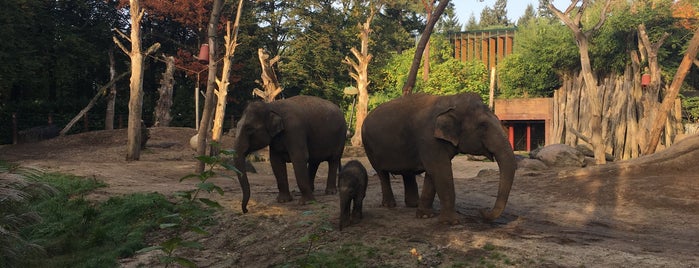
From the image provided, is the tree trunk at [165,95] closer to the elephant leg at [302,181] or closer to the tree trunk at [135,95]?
the tree trunk at [135,95]

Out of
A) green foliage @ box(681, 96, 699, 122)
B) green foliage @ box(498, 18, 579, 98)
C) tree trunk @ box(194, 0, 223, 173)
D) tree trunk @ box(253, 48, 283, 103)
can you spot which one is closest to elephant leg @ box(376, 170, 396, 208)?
tree trunk @ box(194, 0, 223, 173)

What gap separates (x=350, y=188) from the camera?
8.73 meters

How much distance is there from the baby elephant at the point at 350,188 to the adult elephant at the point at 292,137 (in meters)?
1.97

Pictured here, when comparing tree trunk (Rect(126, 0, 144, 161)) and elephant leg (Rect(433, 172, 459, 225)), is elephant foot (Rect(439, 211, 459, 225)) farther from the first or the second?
tree trunk (Rect(126, 0, 144, 161))

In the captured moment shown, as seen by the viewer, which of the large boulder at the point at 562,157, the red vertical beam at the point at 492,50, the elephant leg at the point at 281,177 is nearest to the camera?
the elephant leg at the point at 281,177

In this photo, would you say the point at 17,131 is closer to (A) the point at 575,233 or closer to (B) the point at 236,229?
(B) the point at 236,229

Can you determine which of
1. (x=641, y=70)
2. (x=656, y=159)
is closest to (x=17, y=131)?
(x=656, y=159)

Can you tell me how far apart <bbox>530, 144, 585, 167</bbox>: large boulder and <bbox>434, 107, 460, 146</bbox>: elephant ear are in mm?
16224

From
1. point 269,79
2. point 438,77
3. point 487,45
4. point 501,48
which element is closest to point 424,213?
point 269,79

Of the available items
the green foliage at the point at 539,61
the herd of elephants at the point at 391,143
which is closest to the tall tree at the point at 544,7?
the green foliage at the point at 539,61

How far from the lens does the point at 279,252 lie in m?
8.48

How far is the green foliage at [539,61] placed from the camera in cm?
3556

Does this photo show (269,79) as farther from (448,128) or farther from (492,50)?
(492,50)

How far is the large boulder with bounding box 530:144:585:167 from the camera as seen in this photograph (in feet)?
77.7
